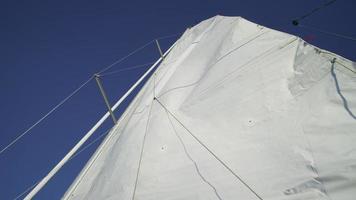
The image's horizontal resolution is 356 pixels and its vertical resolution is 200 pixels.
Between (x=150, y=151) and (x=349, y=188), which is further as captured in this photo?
(x=150, y=151)

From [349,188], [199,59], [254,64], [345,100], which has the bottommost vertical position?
[349,188]

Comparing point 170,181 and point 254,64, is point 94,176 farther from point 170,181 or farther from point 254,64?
point 254,64

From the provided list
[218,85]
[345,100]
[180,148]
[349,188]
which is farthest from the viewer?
[218,85]

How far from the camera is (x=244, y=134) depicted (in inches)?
92.7

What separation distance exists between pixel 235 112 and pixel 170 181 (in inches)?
36.5

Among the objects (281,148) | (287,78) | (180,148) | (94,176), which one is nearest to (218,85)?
(287,78)

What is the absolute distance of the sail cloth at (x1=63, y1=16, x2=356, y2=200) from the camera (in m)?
1.80

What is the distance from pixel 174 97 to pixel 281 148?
152 cm

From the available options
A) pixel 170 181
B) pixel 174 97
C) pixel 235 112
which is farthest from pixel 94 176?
pixel 235 112

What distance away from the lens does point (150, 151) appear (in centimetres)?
252

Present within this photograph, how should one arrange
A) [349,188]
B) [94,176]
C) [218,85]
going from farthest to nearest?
[218,85]
[94,176]
[349,188]

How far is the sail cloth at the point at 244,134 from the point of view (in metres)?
1.80

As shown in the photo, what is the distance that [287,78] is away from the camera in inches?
106

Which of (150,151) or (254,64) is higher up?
(254,64)
